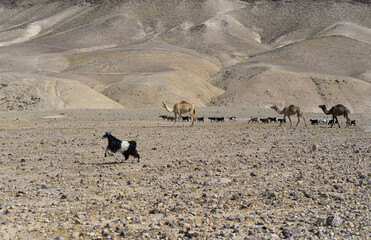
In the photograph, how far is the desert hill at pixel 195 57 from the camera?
6662 cm

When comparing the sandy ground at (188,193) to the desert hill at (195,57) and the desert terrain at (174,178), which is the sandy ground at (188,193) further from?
the desert hill at (195,57)

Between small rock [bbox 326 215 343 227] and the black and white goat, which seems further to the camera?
the black and white goat

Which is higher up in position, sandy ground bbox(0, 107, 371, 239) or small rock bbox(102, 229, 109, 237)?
sandy ground bbox(0, 107, 371, 239)

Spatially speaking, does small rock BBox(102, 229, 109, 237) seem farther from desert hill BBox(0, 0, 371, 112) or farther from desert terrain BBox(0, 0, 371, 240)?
desert hill BBox(0, 0, 371, 112)

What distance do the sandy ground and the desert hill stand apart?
132 ft

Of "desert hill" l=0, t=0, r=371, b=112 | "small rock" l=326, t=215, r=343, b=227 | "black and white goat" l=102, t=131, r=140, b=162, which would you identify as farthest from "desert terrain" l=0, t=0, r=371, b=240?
"desert hill" l=0, t=0, r=371, b=112

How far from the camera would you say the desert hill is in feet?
219

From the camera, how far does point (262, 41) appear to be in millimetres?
161250

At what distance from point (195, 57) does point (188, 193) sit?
110m

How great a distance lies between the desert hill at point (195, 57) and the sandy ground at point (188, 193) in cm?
4014

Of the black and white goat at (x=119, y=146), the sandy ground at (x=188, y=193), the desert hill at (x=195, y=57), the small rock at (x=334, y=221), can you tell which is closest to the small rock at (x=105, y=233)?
the sandy ground at (x=188, y=193)

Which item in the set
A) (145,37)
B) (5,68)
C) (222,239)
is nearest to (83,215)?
(222,239)

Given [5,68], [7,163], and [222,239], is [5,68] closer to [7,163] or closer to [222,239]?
[7,163]

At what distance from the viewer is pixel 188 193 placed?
11.2 metres
